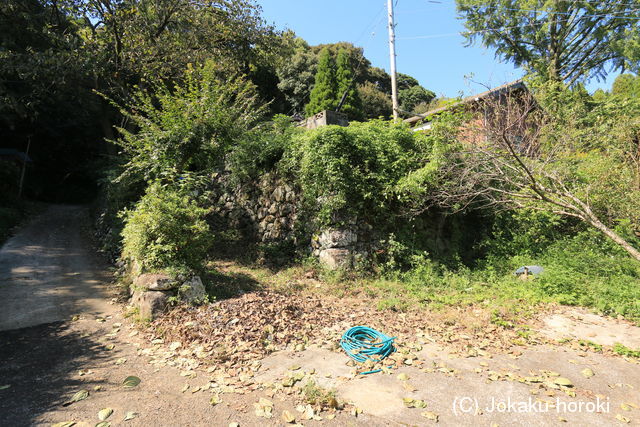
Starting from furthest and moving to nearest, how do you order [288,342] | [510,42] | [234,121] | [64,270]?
[510,42]
[234,121]
[64,270]
[288,342]

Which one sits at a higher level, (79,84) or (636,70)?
(636,70)

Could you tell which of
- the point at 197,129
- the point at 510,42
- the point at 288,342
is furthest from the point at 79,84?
the point at 510,42

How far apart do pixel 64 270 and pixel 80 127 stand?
586 inches

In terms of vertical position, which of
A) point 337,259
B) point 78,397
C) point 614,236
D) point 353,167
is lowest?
point 78,397

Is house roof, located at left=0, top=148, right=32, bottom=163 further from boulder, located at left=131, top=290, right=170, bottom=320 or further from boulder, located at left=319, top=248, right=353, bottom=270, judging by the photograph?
boulder, located at left=319, top=248, right=353, bottom=270

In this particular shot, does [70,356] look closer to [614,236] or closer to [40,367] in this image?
[40,367]

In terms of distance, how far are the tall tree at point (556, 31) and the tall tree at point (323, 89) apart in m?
9.09

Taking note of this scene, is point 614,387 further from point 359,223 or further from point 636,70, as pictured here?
point 636,70

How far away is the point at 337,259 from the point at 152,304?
11.6 feet

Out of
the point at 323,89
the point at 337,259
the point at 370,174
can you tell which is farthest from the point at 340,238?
the point at 323,89

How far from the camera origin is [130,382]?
3.30 meters

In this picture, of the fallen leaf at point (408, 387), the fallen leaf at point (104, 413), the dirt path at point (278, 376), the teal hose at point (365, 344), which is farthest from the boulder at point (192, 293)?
the fallen leaf at point (408, 387)

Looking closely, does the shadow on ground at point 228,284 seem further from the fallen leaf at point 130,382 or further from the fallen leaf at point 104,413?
the fallen leaf at point 104,413

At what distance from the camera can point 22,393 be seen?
311 cm
